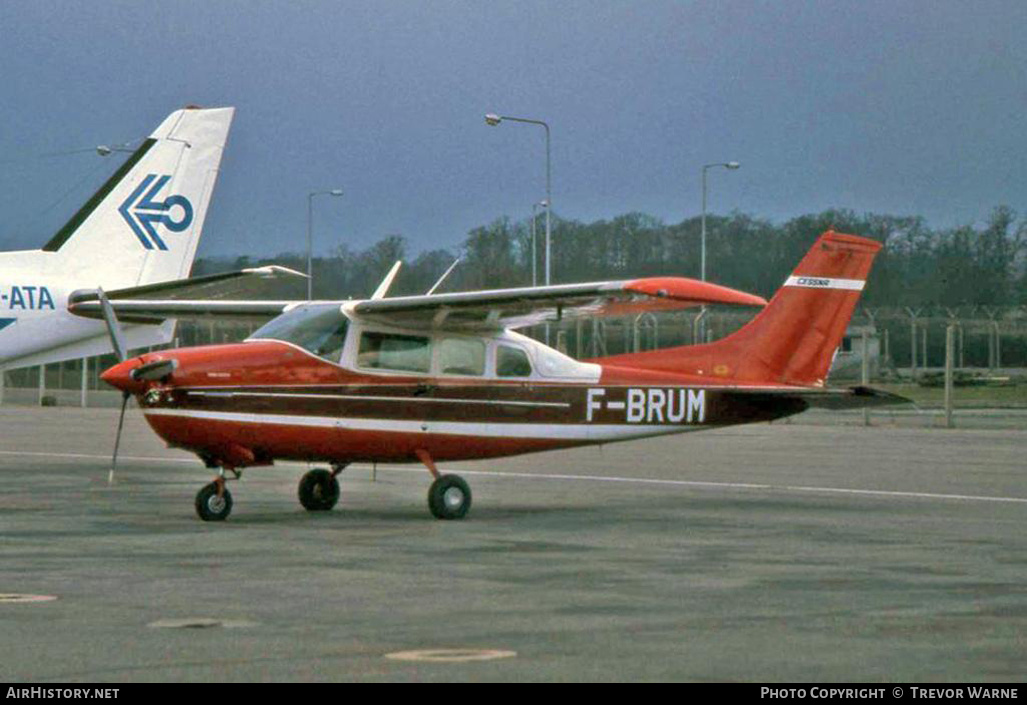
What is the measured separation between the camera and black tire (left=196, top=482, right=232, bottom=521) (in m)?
14.7

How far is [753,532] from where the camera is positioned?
45.3ft

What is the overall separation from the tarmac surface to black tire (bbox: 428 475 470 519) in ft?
0.77

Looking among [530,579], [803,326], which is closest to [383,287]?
[803,326]

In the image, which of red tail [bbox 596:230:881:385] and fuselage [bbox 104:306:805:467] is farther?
red tail [bbox 596:230:881:385]

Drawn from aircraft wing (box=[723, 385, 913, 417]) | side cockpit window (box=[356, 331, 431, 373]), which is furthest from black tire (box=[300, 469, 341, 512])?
aircraft wing (box=[723, 385, 913, 417])

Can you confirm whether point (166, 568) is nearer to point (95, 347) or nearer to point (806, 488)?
point (806, 488)

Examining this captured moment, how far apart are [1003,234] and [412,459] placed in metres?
61.4

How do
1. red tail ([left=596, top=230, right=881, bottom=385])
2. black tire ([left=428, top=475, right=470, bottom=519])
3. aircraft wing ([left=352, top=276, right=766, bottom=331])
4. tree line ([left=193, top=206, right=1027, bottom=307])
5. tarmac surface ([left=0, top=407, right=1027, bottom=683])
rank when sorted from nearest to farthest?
tarmac surface ([left=0, top=407, right=1027, bottom=683]) → aircraft wing ([left=352, top=276, right=766, bottom=331]) → black tire ([left=428, top=475, right=470, bottom=519]) → red tail ([left=596, top=230, right=881, bottom=385]) → tree line ([left=193, top=206, right=1027, bottom=307])

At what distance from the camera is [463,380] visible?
15977 mm

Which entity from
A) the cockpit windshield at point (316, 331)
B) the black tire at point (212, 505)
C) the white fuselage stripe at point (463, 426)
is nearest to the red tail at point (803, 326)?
the white fuselage stripe at point (463, 426)

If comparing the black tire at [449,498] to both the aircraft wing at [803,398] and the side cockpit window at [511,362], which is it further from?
the aircraft wing at [803,398]

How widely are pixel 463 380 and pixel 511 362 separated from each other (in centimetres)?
62

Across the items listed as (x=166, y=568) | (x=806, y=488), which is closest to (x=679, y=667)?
(x=166, y=568)

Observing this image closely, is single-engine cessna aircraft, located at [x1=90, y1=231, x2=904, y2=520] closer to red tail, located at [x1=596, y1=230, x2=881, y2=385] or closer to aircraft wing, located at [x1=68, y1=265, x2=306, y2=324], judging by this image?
red tail, located at [x1=596, y1=230, x2=881, y2=385]
